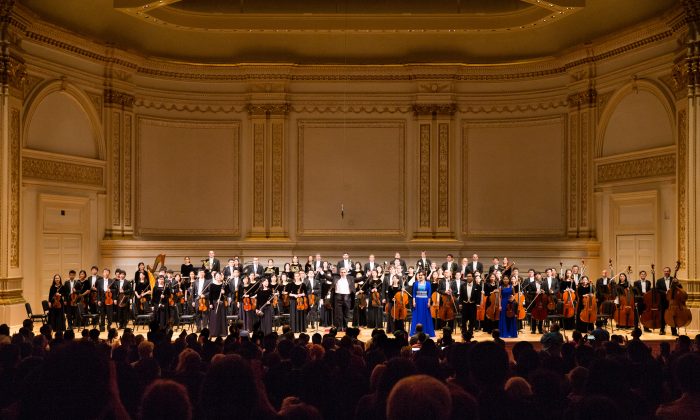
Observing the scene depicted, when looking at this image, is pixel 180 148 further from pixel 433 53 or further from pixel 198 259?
pixel 433 53

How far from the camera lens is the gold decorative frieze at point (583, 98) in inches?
710

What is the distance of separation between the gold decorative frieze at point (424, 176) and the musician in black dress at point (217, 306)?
263 inches

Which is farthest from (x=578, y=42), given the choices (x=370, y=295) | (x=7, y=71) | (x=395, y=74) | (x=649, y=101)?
(x=7, y=71)

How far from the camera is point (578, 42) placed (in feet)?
60.6

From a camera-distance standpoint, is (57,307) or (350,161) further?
(350,161)

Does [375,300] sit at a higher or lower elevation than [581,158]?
lower

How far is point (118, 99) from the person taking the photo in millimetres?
18344

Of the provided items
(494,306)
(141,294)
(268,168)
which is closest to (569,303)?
(494,306)

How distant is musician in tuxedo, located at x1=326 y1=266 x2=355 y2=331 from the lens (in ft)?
50.6

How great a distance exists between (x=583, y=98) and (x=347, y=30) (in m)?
5.85

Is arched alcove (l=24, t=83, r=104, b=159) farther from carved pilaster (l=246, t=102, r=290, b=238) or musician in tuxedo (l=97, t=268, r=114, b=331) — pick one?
carved pilaster (l=246, t=102, r=290, b=238)

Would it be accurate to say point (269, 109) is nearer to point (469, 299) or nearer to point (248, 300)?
point (248, 300)

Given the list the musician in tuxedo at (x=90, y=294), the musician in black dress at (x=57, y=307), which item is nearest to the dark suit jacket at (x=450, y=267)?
the musician in tuxedo at (x=90, y=294)

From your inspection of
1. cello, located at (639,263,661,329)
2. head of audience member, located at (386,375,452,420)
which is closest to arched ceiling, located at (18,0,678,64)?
cello, located at (639,263,661,329)
